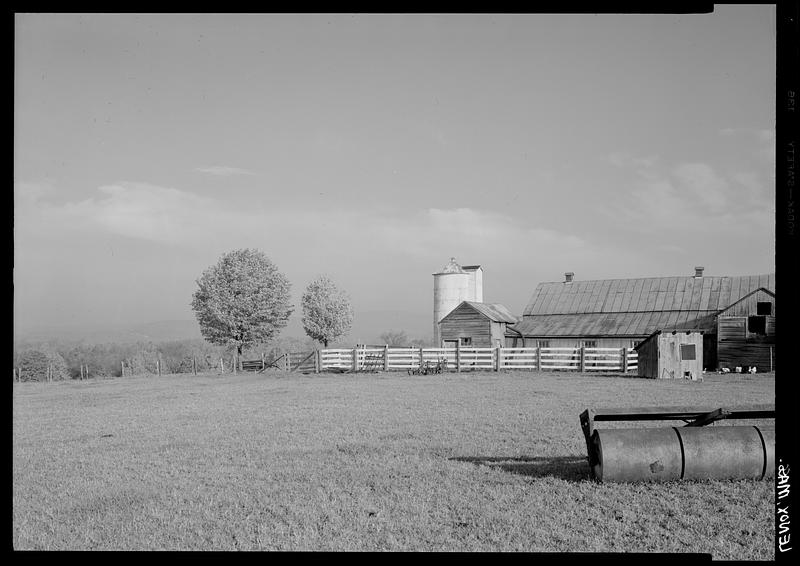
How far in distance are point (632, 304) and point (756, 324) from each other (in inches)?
488

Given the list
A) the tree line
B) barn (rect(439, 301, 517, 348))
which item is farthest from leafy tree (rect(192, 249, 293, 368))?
barn (rect(439, 301, 517, 348))

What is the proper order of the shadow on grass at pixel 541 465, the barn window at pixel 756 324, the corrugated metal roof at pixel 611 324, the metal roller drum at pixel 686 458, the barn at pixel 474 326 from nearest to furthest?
the metal roller drum at pixel 686 458 < the shadow on grass at pixel 541 465 < the barn window at pixel 756 324 < the corrugated metal roof at pixel 611 324 < the barn at pixel 474 326

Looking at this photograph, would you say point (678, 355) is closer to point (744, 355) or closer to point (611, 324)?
point (744, 355)

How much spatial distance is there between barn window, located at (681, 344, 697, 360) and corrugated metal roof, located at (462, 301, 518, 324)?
19221mm

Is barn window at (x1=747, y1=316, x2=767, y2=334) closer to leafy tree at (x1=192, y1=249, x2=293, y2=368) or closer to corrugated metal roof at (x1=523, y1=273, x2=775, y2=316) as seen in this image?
corrugated metal roof at (x1=523, y1=273, x2=775, y2=316)

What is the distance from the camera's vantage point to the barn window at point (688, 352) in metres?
30.2

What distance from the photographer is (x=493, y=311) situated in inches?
1986

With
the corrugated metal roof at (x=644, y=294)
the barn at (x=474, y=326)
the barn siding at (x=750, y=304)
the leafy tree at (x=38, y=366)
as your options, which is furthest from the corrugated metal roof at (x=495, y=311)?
the leafy tree at (x=38, y=366)

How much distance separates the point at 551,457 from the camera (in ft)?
34.9

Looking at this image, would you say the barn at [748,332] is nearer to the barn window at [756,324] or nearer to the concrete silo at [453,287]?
the barn window at [756,324]

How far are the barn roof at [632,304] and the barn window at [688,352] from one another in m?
14.6
